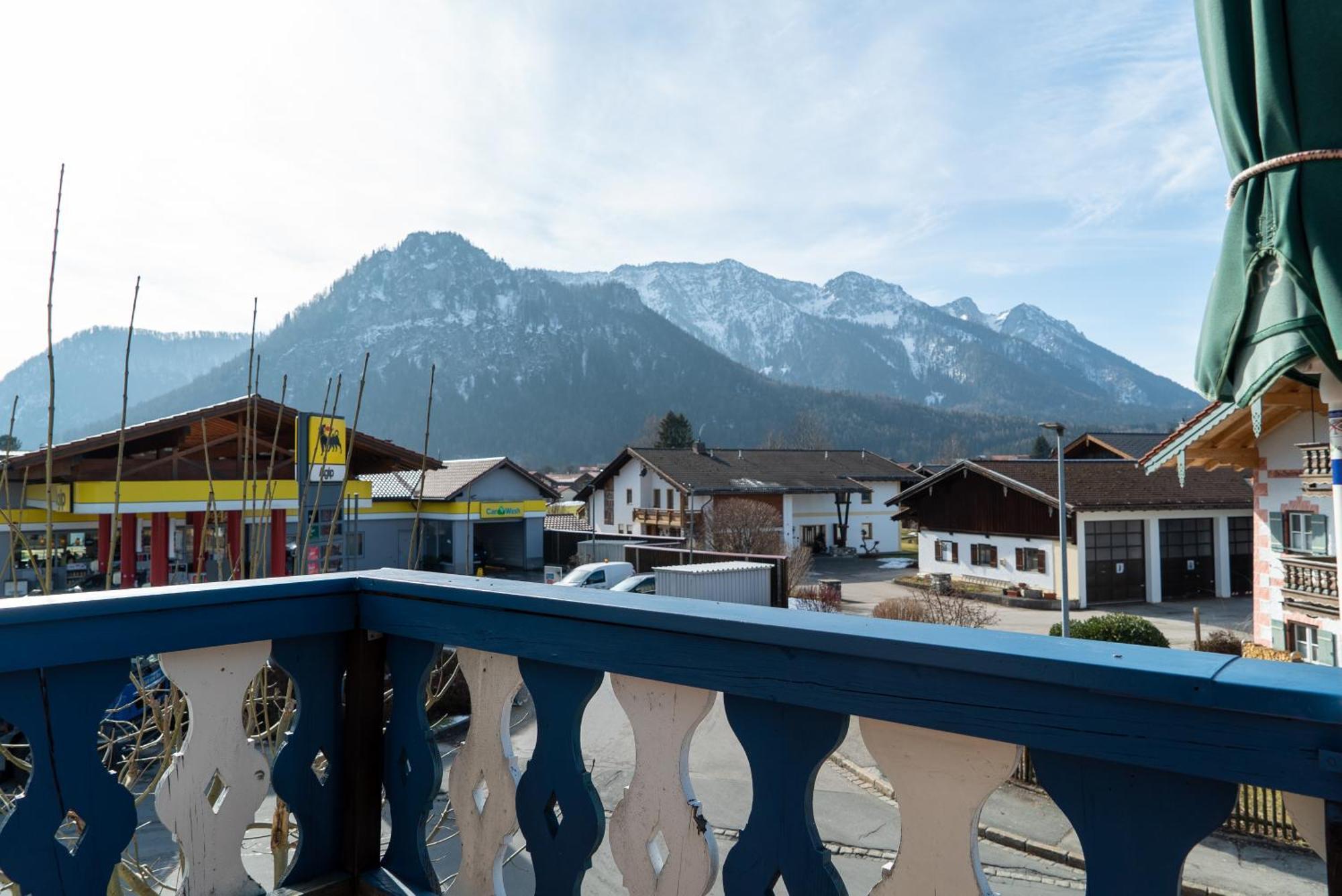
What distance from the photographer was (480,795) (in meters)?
1.70

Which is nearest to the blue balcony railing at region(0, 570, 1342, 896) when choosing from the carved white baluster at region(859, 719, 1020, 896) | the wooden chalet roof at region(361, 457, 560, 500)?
the carved white baluster at region(859, 719, 1020, 896)

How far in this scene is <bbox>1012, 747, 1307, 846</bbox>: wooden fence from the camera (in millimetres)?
1012

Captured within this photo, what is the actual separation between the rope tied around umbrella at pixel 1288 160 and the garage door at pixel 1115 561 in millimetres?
25749

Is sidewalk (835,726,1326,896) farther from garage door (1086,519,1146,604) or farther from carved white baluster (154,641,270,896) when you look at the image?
garage door (1086,519,1146,604)

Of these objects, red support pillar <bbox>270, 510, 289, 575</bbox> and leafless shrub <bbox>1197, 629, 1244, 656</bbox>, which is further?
red support pillar <bbox>270, 510, 289, 575</bbox>

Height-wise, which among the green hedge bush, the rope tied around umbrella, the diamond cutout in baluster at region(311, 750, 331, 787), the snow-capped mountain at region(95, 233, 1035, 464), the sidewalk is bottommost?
the sidewalk

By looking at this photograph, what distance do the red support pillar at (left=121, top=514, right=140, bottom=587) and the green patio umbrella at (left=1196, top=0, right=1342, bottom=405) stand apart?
15260 millimetres

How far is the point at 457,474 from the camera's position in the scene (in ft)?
110

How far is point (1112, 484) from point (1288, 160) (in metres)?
27.5

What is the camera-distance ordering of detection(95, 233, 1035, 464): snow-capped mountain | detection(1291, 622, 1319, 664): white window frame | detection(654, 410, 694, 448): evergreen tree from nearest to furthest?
detection(1291, 622, 1319, 664): white window frame, detection(654, 410, 694, 448): evergreen tree, detection(95, 233, 1035, 464): snow-capped mountain

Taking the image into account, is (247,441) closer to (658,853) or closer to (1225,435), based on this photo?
(658,853)

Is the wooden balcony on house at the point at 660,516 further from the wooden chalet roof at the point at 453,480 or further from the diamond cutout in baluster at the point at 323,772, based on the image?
the diamond cutout in baluster at the point at 323,772

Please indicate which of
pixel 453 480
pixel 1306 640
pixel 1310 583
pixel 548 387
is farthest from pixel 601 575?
pixel 548 387

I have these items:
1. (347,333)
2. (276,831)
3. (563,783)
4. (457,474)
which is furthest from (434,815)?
(347,333)
